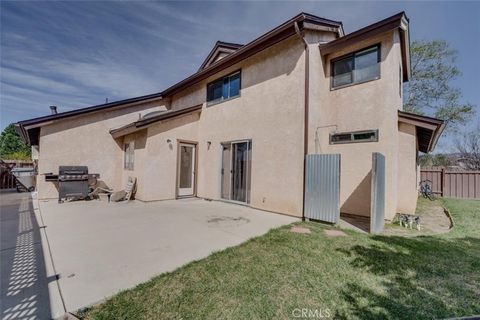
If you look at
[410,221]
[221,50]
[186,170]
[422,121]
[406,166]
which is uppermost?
[221,50]

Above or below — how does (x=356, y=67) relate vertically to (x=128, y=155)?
above

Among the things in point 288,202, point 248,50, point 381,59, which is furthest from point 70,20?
point 381,59

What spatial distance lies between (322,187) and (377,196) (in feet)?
4.67

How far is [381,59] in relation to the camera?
7.04 meters

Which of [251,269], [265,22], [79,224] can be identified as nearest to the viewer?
[251,269]

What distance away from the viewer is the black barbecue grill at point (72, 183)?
31.3 feet

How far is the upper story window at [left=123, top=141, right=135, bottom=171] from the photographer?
11.0 metres

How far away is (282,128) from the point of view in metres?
7.73

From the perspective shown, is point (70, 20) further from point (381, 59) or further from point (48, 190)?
point (381, 59)

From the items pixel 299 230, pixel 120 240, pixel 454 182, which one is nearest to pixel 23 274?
pixel 120 240

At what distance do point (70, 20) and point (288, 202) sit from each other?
11.3m

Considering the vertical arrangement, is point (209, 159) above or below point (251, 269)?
above

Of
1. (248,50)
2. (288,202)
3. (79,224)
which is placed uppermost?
(248,50)

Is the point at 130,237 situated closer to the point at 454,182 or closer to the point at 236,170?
the point at 236,170
